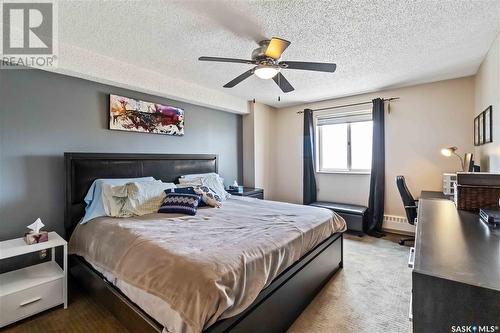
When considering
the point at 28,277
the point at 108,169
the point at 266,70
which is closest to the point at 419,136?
the point at 266,70

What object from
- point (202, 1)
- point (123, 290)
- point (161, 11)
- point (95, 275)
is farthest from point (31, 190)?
point (202, 1)

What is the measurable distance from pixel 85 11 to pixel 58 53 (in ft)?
2.58

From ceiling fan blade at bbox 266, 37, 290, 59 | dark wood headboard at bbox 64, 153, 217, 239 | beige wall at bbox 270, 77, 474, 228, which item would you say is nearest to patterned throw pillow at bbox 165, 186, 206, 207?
dark wood headboard at bbox 64, 153, 217, 239

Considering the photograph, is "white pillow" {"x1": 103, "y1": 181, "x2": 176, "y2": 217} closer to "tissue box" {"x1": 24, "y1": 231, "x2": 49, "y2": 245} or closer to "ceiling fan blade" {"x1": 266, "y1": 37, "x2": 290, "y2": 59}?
"tissue box" {"x1": 24, "y1": 231, "x2": 49, "y2": 245}

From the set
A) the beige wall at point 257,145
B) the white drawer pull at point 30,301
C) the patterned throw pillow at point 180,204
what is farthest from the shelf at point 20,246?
the beige wall at point 257,145

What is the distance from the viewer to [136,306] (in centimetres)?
150

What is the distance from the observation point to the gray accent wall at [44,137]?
2221 millimetres

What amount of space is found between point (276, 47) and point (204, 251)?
1679mm

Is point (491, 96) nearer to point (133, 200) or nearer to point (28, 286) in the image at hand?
point (133, 200)

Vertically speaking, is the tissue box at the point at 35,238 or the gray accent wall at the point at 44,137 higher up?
the gray accent wall at the point at 44,137

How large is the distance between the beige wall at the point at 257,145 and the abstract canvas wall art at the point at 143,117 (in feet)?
4.98

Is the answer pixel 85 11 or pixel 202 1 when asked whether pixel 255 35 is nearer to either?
pixel 202 1

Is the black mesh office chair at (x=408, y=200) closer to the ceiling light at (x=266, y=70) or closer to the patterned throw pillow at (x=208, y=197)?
the ceiling light at (x=266, y=70)

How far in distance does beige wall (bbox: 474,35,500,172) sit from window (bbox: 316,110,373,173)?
149cm
